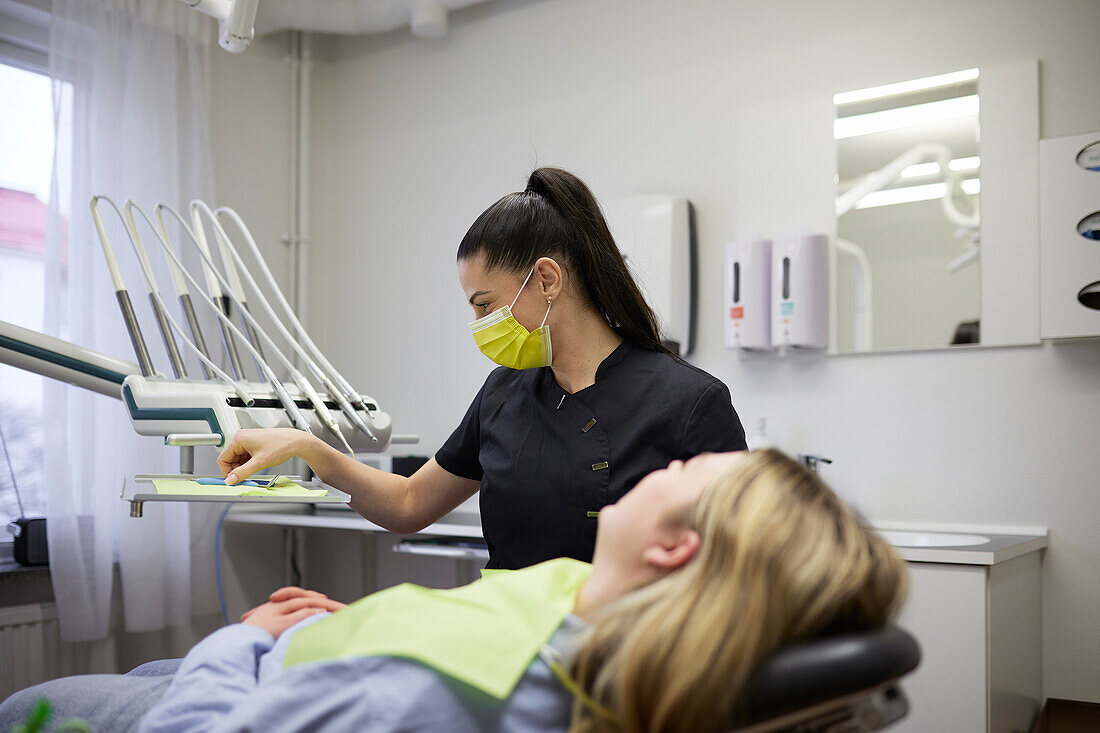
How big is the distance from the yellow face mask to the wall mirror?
1.36m

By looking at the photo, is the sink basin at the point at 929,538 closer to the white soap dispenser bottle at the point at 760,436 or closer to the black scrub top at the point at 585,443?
the white soap dispenser bottle at the point at 760,436

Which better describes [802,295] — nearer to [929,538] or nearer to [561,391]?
[929,538]

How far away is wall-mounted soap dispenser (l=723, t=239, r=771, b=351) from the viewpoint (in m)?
2.57

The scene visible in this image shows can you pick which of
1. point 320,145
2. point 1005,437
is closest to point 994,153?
point 1005,437

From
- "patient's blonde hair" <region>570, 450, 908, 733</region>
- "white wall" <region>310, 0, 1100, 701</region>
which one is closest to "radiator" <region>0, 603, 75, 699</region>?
"white wall" <region>310, 0, 1100, 701</region>

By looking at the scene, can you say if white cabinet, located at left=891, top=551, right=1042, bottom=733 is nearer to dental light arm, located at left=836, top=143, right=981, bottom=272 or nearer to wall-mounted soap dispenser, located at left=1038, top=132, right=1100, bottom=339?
wall-mounted soap dispenser, located at left=1038, top=132, right=1100, bottom=339

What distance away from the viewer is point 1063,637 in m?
2.23

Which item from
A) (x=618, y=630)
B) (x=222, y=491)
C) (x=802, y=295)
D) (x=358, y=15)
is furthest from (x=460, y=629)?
(x=358, y=15)

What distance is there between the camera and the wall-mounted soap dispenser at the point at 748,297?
8.43 feet

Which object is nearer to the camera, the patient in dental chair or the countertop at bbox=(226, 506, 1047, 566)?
the patient in dental chair

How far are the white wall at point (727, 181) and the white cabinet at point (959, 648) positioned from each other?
545 millimetres

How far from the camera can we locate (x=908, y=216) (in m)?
2.46

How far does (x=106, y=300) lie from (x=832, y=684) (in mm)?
2706

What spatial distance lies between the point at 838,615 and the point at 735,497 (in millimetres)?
136
